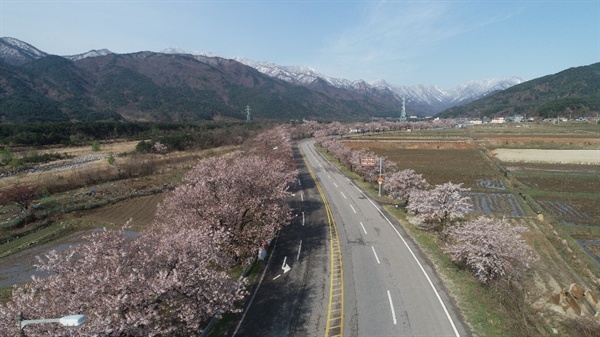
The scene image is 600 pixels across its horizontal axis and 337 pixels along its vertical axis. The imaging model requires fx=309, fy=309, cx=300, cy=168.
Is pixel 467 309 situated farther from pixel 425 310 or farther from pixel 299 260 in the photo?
pixel 299 260

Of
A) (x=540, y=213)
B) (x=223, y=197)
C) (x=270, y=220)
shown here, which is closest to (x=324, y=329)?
(x=270, y=220)

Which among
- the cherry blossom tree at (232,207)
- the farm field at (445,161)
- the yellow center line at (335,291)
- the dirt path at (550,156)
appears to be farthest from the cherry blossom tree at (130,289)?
the dirt path at (550,156)

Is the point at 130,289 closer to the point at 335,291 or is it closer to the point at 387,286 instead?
the point at 335,291

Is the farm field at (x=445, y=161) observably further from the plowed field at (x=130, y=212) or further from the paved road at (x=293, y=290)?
the plowed field at (x=130, y=212)

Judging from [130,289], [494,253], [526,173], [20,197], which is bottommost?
[494,253]

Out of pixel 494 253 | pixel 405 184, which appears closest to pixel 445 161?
pixel 405 184

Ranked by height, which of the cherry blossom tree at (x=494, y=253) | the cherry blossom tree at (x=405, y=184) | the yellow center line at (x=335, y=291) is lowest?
the yellow center line at (x=335, y=291)
